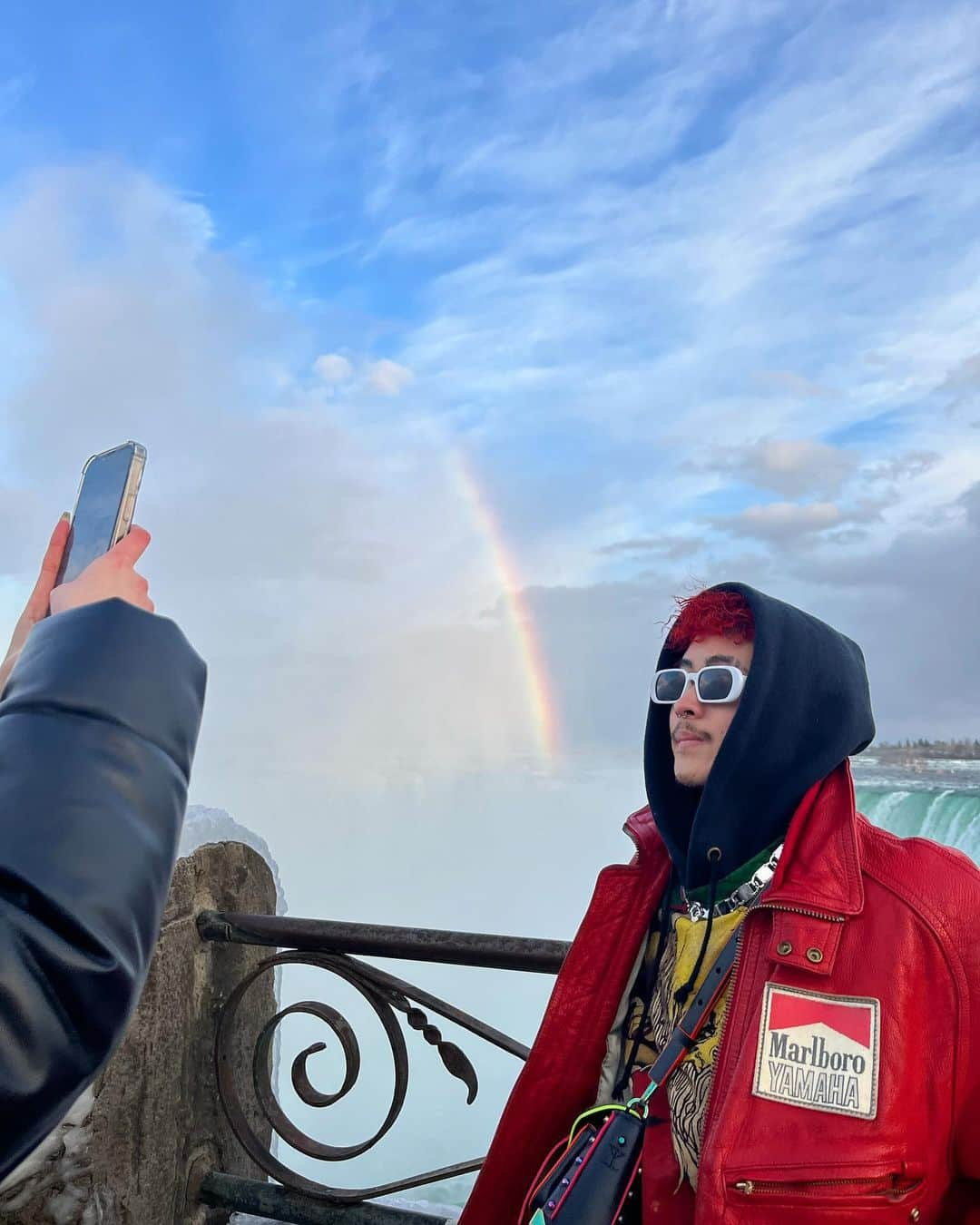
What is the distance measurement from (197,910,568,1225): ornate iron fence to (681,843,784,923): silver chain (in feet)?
1.73

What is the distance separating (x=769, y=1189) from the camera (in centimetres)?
180

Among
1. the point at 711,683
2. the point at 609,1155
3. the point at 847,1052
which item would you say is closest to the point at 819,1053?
the point at 847,1052

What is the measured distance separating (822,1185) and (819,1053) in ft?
0.71

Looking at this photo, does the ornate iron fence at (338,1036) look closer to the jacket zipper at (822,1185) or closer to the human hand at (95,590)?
the jacket zipper at (822,1185)

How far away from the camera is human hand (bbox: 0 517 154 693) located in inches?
39.3

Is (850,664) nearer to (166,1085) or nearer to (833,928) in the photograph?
(833,928)

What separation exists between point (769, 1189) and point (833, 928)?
48 centimetres

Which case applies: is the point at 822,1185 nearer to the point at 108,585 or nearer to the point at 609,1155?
the point at 609,1155

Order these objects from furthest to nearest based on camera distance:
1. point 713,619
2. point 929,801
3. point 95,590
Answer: point 929,801
point 713,619
point 95,590

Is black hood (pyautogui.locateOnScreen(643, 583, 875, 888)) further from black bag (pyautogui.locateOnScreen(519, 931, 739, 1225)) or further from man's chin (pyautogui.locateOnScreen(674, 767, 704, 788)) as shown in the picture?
black bag (pyautogui.locateOnScreen(519, 931, 739, 1225))

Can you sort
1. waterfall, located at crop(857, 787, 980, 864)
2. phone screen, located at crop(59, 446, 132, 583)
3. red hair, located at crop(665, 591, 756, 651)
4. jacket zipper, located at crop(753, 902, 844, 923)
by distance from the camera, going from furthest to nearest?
1. waterfall, located at crop(857, 787, 980, 864)
2. red hair, located at crop(665, 591, 756, 651)
3. jacket zipper, located at crop(753, 902, 844, 923)
4. phone screen, located at crop(59, 446, 132, 583)

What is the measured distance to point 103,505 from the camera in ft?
4.00

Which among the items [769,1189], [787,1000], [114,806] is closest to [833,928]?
[787,1000]

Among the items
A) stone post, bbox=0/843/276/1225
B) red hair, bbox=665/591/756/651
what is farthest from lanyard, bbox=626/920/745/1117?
stone post, bbox=0/843/276/1225
